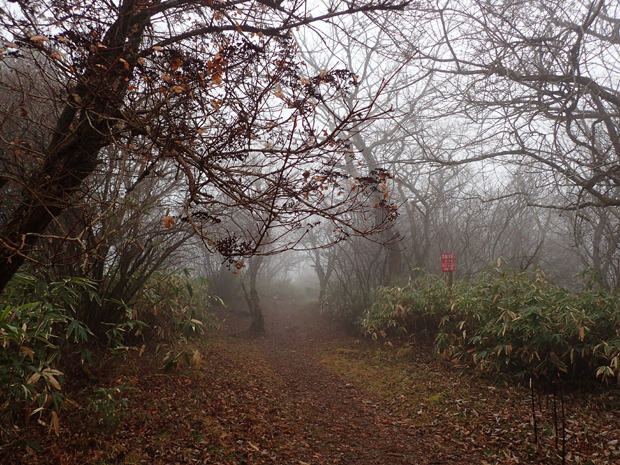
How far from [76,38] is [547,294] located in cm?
615

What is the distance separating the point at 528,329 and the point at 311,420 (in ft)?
9.84

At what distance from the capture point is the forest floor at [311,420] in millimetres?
3150

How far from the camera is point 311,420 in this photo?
13.8ft

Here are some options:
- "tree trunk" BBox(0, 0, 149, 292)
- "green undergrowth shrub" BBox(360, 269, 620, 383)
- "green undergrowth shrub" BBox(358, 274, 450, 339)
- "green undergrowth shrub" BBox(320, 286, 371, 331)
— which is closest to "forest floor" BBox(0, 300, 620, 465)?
"green undergrowth shrub" BBox(360, 269, 620, 383)

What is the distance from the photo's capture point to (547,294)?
17.3ft

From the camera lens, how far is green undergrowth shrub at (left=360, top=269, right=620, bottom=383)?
4445 millimetres

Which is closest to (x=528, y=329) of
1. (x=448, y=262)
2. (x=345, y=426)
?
(x=448, y=262)

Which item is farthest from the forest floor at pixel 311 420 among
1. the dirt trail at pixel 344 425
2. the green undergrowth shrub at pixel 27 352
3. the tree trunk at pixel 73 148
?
the tree trunk at pixel 73 148

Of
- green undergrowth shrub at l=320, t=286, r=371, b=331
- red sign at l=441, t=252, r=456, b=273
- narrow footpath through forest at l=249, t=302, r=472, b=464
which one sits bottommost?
narrow footpath through forest at l=249, t=302, r=472, b=464

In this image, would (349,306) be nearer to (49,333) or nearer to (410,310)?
(410,310)

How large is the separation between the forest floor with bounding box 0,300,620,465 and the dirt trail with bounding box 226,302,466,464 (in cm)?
2

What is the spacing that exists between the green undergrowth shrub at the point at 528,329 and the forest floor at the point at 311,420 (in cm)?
35

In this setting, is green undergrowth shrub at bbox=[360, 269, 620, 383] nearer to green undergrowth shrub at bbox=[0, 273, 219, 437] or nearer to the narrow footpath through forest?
the narrow footpath through forest

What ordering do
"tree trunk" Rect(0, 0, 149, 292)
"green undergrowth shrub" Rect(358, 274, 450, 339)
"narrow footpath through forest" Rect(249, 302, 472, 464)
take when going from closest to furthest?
"tree trunk" Rect(0, 0, 149, 292) < "narrow footpath through forest" Rect(249, 302, 472, 464) < "green undergrowth shrub" Rect(358, 274, 450, 339)
